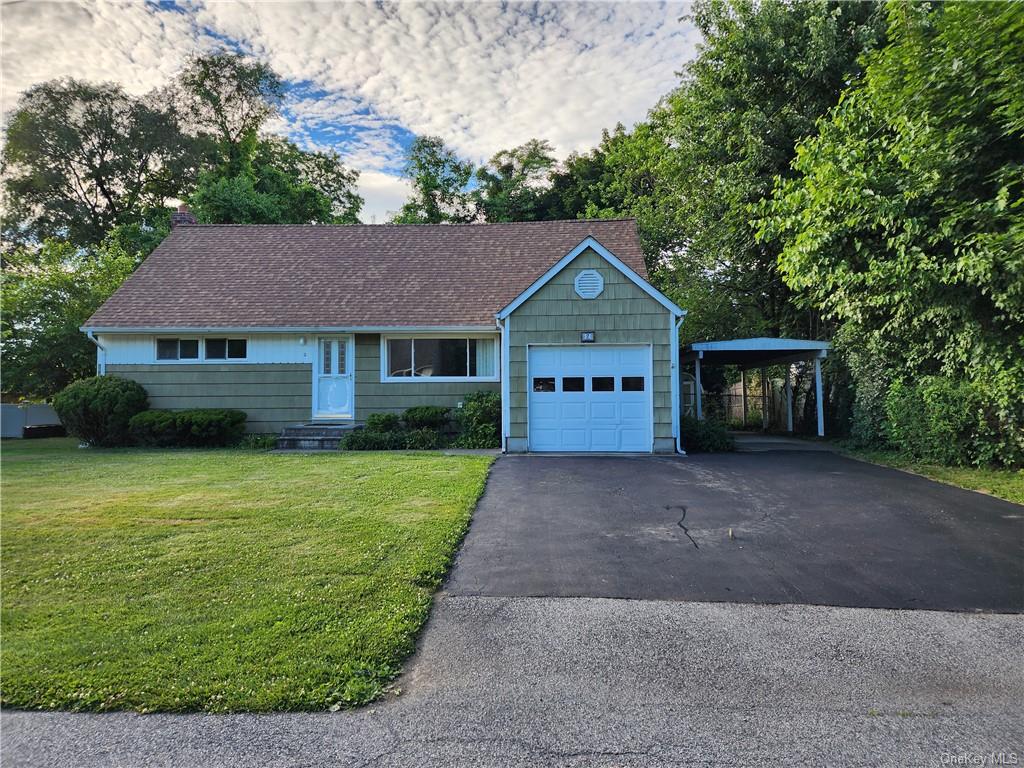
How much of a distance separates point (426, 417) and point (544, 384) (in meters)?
3.13

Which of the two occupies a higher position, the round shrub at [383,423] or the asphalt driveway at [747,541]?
the round shrub at [383,423]

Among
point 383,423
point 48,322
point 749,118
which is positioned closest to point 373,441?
point 383,423

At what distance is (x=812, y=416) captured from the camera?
1631cm

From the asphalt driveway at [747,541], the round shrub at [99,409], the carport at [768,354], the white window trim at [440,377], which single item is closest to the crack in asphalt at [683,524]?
the asphalt driveway at [747,541]

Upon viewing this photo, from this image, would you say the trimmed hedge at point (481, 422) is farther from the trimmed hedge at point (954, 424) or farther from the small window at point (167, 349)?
the trimmed hedge at point (954, 424)

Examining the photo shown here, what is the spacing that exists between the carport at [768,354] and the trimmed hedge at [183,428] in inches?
487

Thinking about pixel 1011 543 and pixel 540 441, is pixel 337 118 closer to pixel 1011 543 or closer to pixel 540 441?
pixel 540 441

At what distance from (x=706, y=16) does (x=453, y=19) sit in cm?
1180

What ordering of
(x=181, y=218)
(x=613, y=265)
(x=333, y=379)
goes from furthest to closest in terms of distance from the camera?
(x=181, y=218)
(x=333, y=379)
(x=613, y=265)

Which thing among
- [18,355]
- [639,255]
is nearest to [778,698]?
[639,255]

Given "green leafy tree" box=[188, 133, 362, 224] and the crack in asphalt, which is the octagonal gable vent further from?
"green leafy tree" box=[188, 133, 362, 224]

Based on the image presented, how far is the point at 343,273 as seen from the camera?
15.5 metres

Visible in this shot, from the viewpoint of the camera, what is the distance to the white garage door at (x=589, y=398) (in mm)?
11883

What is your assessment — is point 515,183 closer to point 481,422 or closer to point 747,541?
point 481,422
